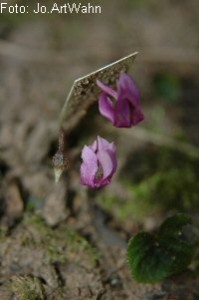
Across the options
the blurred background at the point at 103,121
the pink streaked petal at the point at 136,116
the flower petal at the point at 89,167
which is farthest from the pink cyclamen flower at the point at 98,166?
the blurred background at the point at 103,121

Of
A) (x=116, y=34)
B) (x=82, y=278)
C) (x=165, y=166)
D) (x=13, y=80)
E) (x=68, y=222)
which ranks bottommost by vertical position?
(x=82, y=278)

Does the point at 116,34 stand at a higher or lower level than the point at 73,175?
higher

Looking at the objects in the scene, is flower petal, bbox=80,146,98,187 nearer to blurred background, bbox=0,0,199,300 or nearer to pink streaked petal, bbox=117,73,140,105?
pink streaked petal, bbox=117,73,140,105

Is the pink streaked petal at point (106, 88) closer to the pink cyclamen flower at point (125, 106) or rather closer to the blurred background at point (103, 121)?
the pink cyclamen flower at point (125, 106)

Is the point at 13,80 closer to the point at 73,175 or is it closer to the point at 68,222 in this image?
the point at 73,175

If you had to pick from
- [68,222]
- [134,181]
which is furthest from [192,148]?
[68,222]

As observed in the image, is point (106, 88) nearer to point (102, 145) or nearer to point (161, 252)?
point (102, 145)
